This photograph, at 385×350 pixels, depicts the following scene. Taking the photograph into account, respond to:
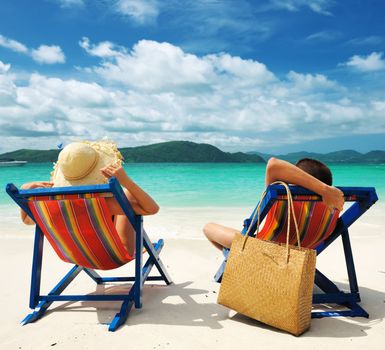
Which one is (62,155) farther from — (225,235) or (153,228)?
(153,228)

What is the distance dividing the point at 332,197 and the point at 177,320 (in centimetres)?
Result: 136

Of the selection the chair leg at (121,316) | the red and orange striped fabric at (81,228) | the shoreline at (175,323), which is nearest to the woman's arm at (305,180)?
the shoreline at (175,323)

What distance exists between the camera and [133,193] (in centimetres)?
279

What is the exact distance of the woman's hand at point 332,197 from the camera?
2676 mm

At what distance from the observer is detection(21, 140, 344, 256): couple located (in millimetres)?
2680

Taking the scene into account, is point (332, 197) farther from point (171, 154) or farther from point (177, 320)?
point (171, 154)

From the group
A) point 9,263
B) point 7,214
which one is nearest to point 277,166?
point 9,263

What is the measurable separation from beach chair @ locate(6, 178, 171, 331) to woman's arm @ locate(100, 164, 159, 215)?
0.07m

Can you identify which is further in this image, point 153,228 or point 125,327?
point 153,228

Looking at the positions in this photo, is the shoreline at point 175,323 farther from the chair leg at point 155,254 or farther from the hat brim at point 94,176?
the hat brim at point 94,176

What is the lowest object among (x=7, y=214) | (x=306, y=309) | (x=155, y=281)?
(x=7, y=214)

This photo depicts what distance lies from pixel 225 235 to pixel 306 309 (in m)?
1.02

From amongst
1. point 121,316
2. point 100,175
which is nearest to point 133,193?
point 100,175

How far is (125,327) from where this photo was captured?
9.03 ft
